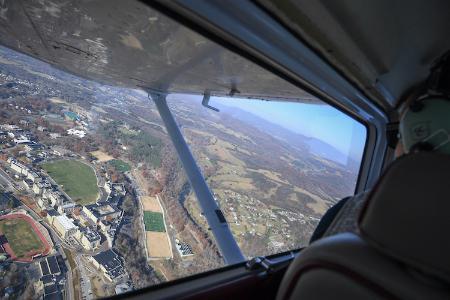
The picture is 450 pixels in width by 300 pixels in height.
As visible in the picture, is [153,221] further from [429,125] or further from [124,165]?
[429,125]

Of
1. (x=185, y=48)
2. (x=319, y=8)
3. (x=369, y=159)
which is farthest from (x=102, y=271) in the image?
(x=369, y=159)

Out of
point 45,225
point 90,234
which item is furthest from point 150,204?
point 45,225

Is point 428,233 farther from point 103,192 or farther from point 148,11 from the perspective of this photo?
point 103,192

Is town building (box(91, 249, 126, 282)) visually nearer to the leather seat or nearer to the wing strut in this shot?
the wing strut

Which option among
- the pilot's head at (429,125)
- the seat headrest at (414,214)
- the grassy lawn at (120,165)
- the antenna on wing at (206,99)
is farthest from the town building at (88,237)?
the pilot's head at (429,125)

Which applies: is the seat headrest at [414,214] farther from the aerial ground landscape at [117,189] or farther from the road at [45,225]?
the road at [45,225]

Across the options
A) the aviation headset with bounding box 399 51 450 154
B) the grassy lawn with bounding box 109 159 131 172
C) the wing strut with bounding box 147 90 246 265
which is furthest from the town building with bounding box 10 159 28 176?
the aviation headset with bounding box 399 51 450 154
